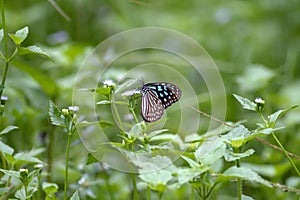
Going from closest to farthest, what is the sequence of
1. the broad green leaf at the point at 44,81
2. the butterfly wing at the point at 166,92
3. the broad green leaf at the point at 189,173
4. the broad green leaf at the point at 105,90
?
the broad green leaf at the point at 189,173 → the broad green leaf at the point at 105,90 → the butterfly wing at the point at 166,92 → the broad green leaf at the point at 44,81

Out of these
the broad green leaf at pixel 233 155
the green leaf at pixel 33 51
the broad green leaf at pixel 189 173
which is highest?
the green leaf at pixel 33 51

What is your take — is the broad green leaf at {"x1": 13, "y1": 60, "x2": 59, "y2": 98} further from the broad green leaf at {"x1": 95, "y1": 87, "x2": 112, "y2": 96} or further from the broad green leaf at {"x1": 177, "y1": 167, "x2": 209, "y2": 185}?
the broad green leaf at {"x1": 177, "y1": 167, "x2": 209, "y2": 185}

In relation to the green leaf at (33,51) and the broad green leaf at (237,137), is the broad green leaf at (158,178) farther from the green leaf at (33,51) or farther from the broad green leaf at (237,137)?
the green leaf at (33,51)

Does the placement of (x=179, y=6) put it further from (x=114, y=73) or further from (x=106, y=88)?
(x=106, y=88)

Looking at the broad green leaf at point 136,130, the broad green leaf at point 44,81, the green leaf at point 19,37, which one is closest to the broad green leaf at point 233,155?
the broad green leaf at point 136,130

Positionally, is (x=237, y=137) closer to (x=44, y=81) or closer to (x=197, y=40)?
(x=44, y=81)

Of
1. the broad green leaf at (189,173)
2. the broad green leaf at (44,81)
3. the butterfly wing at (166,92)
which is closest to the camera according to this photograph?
the broad green leaf at (189,173)

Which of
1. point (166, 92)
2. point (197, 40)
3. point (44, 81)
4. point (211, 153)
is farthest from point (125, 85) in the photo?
point (197, 40)

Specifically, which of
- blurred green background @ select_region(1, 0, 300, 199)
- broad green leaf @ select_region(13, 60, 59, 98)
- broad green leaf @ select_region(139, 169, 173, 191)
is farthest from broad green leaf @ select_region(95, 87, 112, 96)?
broad green leaf @ select_region(13, 60, 59, 98)
